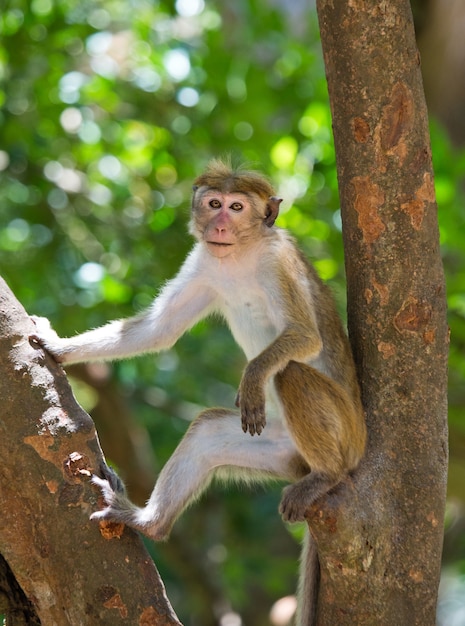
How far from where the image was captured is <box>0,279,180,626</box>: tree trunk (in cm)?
352

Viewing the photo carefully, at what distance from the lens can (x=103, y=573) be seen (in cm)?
354

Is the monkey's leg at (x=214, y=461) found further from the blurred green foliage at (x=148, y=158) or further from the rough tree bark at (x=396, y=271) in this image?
the blurred green foliage at (x=148, y=158)

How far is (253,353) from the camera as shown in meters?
5.09

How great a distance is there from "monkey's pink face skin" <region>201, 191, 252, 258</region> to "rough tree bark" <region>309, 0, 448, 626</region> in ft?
3.17

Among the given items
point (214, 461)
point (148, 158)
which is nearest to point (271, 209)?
point (214, 461)

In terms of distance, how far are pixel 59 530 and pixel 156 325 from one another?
5.60 ft

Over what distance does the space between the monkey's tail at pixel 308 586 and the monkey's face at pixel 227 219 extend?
5.26 feet

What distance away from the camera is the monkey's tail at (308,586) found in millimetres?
4137

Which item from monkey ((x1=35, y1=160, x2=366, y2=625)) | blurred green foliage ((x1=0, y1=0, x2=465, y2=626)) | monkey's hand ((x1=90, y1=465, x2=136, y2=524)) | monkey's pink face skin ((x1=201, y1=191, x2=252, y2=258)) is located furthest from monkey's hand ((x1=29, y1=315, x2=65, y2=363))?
blurred green foliage ((x1=0, y1=0, x2=465, y2=626))

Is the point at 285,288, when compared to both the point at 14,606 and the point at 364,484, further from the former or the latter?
the point at 14,606

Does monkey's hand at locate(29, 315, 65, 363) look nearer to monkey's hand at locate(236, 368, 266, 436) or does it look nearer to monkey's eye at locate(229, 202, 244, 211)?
monkey's hand at locate(236, 368, 266, 436)

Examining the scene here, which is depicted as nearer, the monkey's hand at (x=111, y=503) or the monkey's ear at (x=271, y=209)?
the monkey's hand at (x=111, y=503)

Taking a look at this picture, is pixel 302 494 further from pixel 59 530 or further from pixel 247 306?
pixel 247 306

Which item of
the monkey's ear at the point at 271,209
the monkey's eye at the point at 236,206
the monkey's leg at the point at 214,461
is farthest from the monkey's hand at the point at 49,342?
the monkey's ear at the point at 271,209
